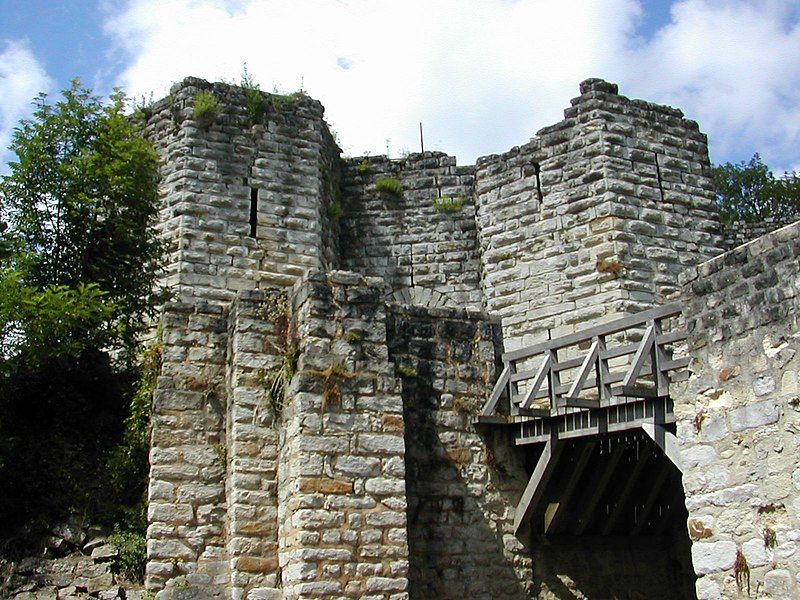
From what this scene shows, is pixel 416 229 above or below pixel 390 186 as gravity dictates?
below

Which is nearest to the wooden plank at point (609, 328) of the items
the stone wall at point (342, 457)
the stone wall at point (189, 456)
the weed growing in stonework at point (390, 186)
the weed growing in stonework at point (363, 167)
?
the stone wall at point (342, 457)

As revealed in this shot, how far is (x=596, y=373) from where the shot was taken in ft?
30.9

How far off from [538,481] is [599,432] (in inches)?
38.6

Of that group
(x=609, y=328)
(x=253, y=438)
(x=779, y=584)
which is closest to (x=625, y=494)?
(x=609, y=328)

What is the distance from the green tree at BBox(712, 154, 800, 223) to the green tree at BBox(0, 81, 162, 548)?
52.0ft

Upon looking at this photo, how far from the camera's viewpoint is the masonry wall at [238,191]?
523 inches

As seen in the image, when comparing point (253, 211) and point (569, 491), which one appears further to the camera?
point (253, 211)

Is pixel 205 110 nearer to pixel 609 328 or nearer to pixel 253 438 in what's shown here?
pixel 253 438

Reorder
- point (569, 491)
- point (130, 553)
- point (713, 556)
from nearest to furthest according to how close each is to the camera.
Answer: point (713, 556), point (130, 553), point (569, 491)

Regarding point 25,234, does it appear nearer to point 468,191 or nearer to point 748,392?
point 468,191

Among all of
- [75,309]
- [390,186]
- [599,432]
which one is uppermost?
[390,186]

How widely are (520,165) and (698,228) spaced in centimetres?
266

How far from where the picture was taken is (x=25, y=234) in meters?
11.8

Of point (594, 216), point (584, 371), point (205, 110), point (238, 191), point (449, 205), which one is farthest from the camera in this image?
point (449, 205)
